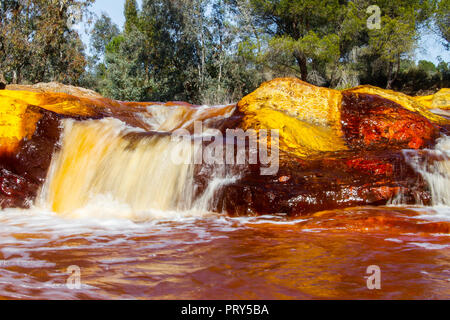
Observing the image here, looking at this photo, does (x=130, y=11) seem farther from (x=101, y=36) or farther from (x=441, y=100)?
(x=441, y=100)

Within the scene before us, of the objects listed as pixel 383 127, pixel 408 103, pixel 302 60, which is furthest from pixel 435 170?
pixel 302 60

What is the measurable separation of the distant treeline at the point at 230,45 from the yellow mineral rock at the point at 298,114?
1221 cm

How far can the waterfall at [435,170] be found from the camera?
4453mm

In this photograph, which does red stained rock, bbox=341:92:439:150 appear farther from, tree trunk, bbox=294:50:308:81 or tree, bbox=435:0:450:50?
tree, bbox=435:0:450:50

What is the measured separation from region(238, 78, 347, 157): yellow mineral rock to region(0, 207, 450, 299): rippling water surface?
205 cm

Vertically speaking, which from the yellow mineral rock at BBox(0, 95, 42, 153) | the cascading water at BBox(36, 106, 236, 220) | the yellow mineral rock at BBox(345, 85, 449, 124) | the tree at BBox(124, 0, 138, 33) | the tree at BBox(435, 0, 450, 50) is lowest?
the cascading water at BBox(36, 106, 236, 220)

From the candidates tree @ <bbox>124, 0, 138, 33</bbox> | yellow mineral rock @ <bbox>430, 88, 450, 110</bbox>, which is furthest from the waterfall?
tree @ <bbox>124, 0, 138, 33</bbox>

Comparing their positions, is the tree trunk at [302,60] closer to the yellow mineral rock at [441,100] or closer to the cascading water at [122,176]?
the yellow mineral rock at [441,100]

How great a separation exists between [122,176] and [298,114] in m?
3.47

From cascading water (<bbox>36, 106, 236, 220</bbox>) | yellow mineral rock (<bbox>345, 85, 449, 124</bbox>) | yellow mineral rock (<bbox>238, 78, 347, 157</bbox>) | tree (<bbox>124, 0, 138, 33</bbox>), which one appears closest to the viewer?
cascading water (<bbox>36, 106, 236, 220</bbox>)

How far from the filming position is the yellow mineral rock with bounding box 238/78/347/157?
19.6ft

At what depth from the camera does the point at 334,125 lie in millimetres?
6715
